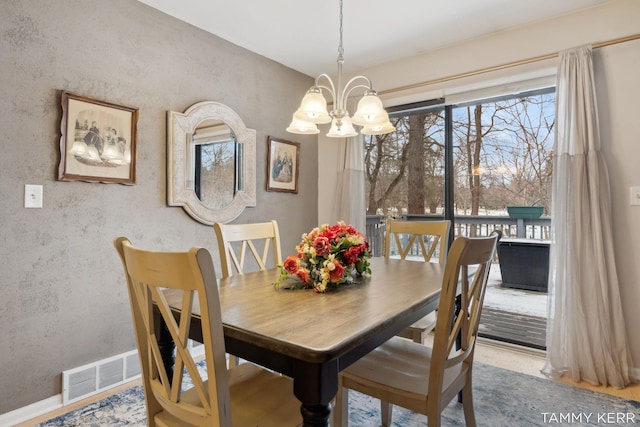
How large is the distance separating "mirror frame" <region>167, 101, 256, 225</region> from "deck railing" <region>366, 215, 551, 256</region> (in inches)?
51.1

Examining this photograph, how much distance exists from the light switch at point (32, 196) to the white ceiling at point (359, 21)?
1.36m

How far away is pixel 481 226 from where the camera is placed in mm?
3490

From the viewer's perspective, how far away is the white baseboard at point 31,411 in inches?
70.7

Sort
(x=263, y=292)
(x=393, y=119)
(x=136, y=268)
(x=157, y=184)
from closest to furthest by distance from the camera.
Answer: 1. (x=136, y=268)
2. (x=263, y=292)
3. (x=157, y=184)
4. (x=393, y=119)

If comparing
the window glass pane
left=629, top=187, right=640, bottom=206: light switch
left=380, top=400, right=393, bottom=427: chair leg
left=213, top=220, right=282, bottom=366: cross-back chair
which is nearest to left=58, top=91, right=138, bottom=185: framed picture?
left=213, top=220, right=282, bottom=366: cross-back chair

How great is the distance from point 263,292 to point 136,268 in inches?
22.7

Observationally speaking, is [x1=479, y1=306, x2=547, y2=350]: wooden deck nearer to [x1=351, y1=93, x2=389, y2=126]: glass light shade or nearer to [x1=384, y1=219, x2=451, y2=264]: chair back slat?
[x1=384, y1=219, x2=451, y2=264]: chair back slat

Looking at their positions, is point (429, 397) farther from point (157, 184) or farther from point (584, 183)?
point (157, 184)

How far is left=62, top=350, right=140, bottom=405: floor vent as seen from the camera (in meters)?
1.99

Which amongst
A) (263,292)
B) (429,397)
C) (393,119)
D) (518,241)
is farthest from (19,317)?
(518,241)

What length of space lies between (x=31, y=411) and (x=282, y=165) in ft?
7.82

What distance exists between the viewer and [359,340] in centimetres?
99

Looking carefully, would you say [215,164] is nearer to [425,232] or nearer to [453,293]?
[425,232]

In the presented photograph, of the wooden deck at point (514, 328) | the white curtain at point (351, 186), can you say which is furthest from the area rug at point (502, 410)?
the white curtain at point (351, 186)
